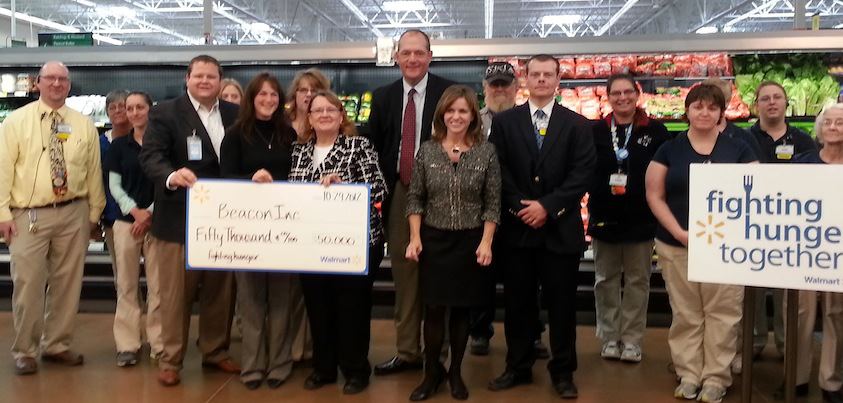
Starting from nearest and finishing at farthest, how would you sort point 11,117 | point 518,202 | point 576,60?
point 518,202, point 11,117, point 576,60

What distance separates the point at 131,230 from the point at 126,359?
29.1 inches

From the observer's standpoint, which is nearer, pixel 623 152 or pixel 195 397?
pixel 195 397

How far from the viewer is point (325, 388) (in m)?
3.38

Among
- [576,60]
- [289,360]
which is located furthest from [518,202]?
[576,60]

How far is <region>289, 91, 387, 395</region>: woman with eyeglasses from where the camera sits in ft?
10.4

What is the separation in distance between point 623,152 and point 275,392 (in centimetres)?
228

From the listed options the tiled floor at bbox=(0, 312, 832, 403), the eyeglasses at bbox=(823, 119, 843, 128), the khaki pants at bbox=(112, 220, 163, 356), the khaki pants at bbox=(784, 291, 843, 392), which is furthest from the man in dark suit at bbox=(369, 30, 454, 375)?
the khaki pants at bbox=(784, 291, 843, 392)

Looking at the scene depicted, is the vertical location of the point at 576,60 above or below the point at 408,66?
above

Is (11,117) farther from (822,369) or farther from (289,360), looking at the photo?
(822,369)

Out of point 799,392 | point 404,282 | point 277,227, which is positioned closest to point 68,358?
point 277,227

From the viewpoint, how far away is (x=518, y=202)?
3162 millimetres

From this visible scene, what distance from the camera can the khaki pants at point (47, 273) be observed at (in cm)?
363

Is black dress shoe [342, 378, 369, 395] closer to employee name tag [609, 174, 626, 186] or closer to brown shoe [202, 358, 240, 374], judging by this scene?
brown shoe [202, 358, 240, 374]

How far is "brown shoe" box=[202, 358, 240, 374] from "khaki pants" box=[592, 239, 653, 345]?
2157 mm
